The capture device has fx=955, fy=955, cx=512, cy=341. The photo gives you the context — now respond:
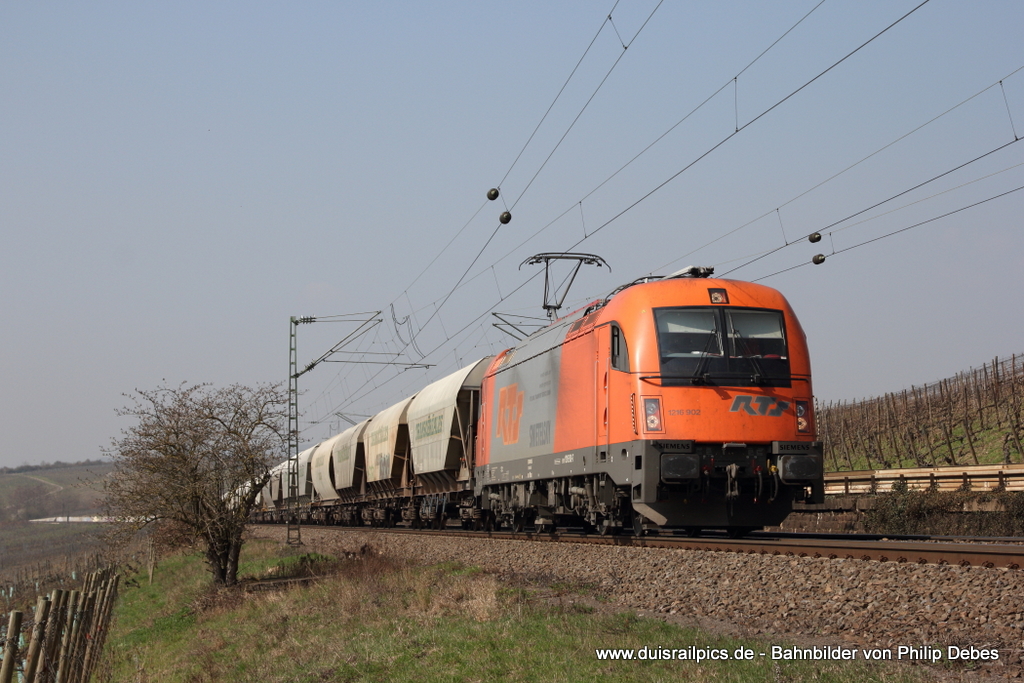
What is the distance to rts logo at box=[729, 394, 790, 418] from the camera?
1395 centimetres

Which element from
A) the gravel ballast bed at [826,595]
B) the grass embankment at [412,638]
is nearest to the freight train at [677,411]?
the gravel ballast bed at [826,595]

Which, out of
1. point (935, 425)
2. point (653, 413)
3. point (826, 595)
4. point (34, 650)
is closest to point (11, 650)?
point (34, 650)

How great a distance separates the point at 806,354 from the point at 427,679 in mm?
8383

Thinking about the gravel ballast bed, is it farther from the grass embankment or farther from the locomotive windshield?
the locomotive windshield

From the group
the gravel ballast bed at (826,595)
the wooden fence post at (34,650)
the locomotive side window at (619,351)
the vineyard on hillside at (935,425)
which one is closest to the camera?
the gravel ballast bed at (826,595)

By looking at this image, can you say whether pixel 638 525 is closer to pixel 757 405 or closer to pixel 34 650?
pixel 757 405

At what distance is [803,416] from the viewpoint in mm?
14289

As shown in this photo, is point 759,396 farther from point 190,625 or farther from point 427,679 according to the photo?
point 190,625

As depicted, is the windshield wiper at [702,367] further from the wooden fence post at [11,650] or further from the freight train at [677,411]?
the wooden fence post at [11,650]

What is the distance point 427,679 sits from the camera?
29.6 ft

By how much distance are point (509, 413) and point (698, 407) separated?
7773 mm

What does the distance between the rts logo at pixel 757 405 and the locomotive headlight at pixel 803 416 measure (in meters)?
0.33

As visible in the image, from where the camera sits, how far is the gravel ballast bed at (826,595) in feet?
25.7

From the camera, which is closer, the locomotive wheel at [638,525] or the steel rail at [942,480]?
the locomotive wheel at [638,525]
